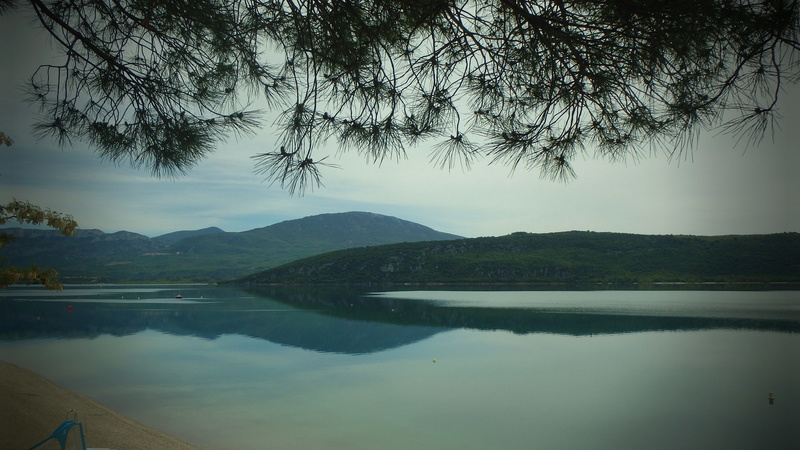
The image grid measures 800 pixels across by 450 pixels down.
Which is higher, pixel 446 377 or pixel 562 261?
pixel 562 261

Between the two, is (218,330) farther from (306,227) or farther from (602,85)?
(306,227)

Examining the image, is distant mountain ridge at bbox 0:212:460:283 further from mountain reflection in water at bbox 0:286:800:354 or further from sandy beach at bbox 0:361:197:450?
mountain reflection in water at bbox 0:286:800:354

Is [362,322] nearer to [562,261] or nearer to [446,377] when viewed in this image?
[446,377]

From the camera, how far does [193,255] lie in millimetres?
109312

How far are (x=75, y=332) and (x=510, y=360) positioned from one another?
18268mm

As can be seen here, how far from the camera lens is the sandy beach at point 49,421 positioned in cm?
503

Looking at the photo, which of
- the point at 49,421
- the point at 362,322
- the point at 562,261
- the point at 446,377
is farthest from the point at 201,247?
the point at 49,421

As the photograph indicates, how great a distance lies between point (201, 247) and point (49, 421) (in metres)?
121

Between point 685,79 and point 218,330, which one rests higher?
point 685,79

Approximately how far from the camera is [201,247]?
11812 cm

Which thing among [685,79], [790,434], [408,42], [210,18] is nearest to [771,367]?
[790,434]

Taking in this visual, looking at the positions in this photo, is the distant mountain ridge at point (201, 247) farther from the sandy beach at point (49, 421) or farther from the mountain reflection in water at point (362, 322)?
the mountain reflection in water at point (362, 322)

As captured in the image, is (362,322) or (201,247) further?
(201,247)

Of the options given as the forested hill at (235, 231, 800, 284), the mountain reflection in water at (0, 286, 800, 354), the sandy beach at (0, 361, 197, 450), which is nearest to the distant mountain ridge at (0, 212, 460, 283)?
the sandy beach at (0, 361, 197, 450)
